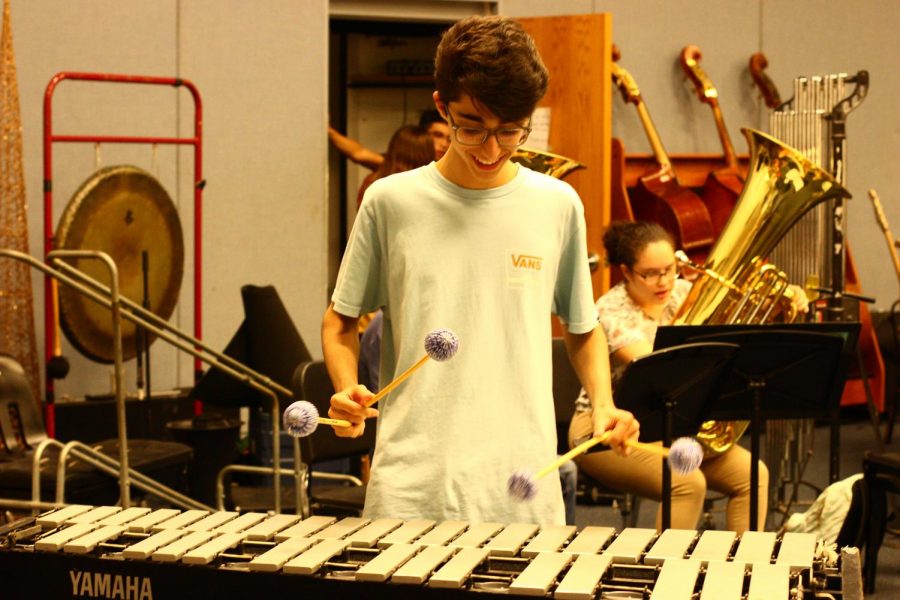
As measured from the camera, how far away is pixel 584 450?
7.63 ft

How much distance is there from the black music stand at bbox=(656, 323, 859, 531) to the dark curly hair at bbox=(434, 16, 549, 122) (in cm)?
141

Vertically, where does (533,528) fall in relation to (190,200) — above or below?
below

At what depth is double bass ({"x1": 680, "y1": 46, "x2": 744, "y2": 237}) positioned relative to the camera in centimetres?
712

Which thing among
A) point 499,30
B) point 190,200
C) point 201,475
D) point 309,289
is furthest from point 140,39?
point 499,30

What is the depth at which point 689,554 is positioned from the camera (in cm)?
224

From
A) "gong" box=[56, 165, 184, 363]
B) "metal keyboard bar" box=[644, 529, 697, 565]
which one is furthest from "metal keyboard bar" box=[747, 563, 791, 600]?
"gong" box=[56, 165, 184, 363]

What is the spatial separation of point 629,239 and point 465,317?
209cm

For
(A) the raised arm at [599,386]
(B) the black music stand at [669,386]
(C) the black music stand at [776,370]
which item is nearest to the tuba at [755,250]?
(C) the black music stand at [776,370]

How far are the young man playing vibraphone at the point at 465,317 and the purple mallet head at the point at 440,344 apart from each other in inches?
5.1

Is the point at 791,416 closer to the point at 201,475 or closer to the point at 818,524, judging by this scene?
the point at 818,524

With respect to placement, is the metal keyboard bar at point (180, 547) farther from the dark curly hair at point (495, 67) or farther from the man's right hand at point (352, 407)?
the dark curly hair at point (495, 67)

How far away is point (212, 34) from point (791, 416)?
386 cm

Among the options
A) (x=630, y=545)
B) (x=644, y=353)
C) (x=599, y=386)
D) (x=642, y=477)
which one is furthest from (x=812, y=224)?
(x=630, y=545)

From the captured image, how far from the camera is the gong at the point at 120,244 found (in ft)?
17.4
